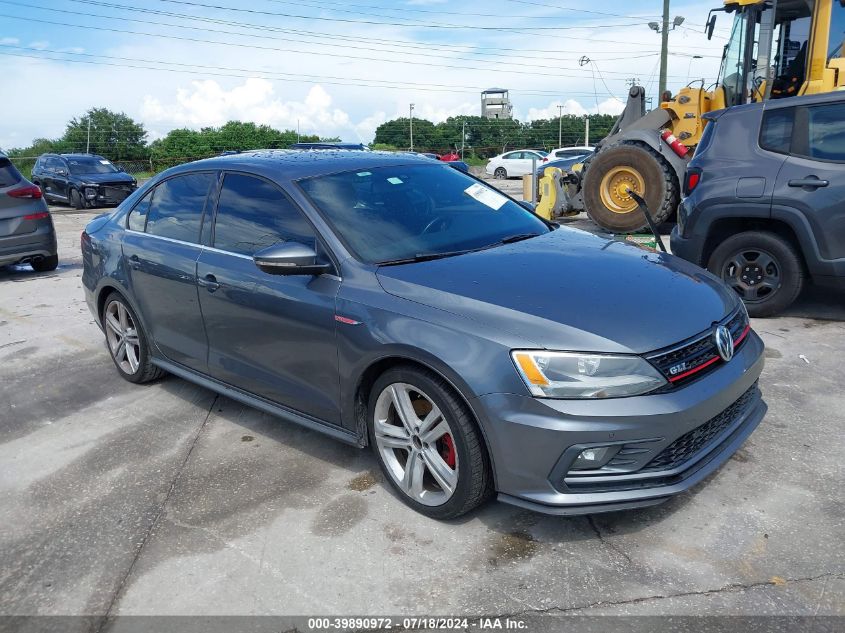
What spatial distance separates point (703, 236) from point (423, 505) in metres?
4.06

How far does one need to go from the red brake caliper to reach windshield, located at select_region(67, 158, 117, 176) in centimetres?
2036

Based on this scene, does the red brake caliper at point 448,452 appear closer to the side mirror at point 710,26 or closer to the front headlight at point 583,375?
the front headlight at point 583,375

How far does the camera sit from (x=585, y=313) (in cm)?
288

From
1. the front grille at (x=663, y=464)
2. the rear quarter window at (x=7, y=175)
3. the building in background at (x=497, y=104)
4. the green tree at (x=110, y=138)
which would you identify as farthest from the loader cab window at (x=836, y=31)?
the building in background at (x=497, y=104)

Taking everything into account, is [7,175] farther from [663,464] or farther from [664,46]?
[664,46]

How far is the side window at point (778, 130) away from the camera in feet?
18.8

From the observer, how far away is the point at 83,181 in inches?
787

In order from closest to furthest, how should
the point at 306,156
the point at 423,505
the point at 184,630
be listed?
the point at 184,630, the point at 423,505, the point at 306,156

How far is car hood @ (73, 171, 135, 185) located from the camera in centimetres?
2014

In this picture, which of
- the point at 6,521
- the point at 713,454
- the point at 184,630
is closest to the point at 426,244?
the point at 713,454

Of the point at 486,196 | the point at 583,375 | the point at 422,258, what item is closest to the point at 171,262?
the point at 422,258

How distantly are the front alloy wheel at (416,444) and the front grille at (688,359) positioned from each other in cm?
88

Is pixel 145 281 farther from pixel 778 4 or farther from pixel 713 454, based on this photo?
pixel 778 4

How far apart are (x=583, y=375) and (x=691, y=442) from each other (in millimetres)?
575
